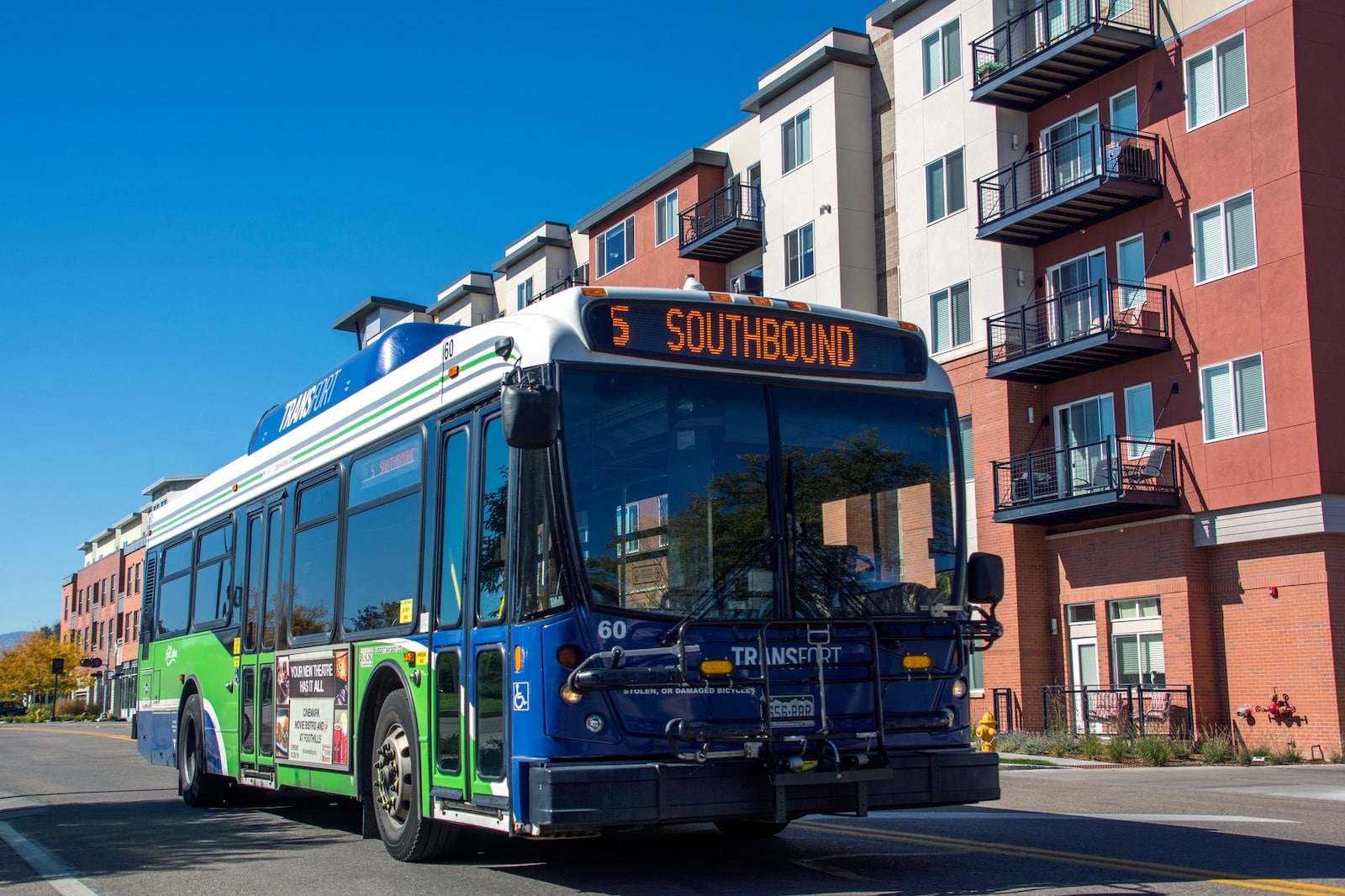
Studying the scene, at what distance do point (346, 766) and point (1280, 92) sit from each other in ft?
71.4

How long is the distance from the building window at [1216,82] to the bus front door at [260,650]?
67.5 feet

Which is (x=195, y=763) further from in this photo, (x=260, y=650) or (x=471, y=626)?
(x=471, y=626)

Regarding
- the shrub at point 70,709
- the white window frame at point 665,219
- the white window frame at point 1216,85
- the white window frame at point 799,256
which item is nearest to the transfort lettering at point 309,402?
the white window frame at point 1216,85

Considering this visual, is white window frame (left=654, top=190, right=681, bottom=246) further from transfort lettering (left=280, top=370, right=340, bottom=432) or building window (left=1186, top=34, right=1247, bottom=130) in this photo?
transfort lettering (left=280, top=370, right=340, bottom=432)

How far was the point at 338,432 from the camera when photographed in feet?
36.5

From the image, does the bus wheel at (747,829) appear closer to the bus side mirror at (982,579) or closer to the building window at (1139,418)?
the bus side mirror at (982,579)

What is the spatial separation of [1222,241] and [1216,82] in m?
3.05

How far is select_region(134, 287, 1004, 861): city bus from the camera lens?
750cm

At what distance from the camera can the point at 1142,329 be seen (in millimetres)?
27297

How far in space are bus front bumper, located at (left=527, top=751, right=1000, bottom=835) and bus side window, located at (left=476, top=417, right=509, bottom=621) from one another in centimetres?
113

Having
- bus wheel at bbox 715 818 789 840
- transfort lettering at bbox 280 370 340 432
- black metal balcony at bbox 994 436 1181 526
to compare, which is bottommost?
bus wheel at bbox 715 818 789 840

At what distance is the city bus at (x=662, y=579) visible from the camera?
7.50m

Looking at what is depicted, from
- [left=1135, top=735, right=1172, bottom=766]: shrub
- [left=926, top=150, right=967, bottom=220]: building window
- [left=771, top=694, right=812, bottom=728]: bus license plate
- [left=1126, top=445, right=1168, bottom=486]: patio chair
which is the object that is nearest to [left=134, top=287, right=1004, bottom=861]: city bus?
[left=771, top=694, right=812, bottom=728]: bus license plate

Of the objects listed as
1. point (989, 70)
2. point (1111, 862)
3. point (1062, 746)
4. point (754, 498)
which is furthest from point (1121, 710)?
point (754, 498)
